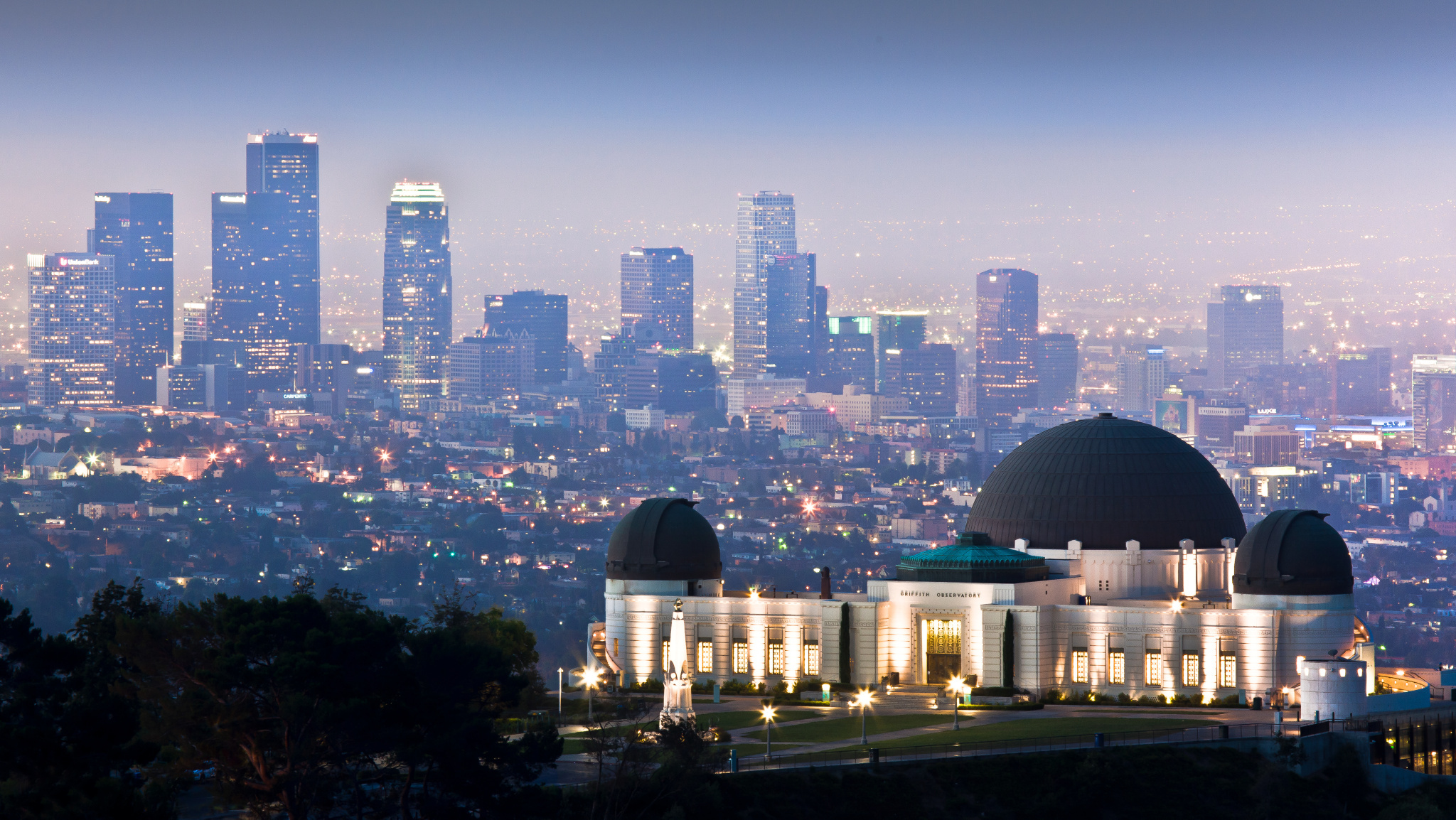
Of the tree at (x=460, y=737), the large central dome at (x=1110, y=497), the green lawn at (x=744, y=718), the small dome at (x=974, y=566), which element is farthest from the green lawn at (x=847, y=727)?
the large central dome at (x=1110, y=497)

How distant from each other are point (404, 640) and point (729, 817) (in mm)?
11059

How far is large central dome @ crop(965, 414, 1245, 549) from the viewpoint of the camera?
330 ft

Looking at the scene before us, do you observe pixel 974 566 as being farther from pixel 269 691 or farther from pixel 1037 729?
pixel 269 691

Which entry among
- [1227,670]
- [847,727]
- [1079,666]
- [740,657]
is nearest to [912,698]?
[1079,666]

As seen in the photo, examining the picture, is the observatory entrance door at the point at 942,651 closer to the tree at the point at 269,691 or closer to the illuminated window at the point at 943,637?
the illuminated window at the point at 943,637

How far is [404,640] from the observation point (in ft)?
216

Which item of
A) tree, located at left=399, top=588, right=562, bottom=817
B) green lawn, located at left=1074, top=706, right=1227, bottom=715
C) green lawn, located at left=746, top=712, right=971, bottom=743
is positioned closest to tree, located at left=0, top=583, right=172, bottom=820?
tree, located at left=399, top=588, right=562, bottom=817

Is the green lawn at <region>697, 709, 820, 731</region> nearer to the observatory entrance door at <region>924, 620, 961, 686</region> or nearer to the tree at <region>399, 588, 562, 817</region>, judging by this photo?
the observatory entrance door at <region>924, 620, 961, 686</region>

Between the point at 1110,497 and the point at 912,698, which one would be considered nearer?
the point at 912,698

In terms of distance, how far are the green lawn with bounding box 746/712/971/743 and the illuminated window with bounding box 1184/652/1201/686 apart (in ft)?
35.6

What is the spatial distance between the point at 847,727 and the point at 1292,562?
21385 millimetres

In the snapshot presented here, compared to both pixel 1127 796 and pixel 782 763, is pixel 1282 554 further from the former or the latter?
A: pixel 782 763

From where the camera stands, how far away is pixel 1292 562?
90.9 meters

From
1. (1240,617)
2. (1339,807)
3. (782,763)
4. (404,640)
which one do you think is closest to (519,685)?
(404,640)
